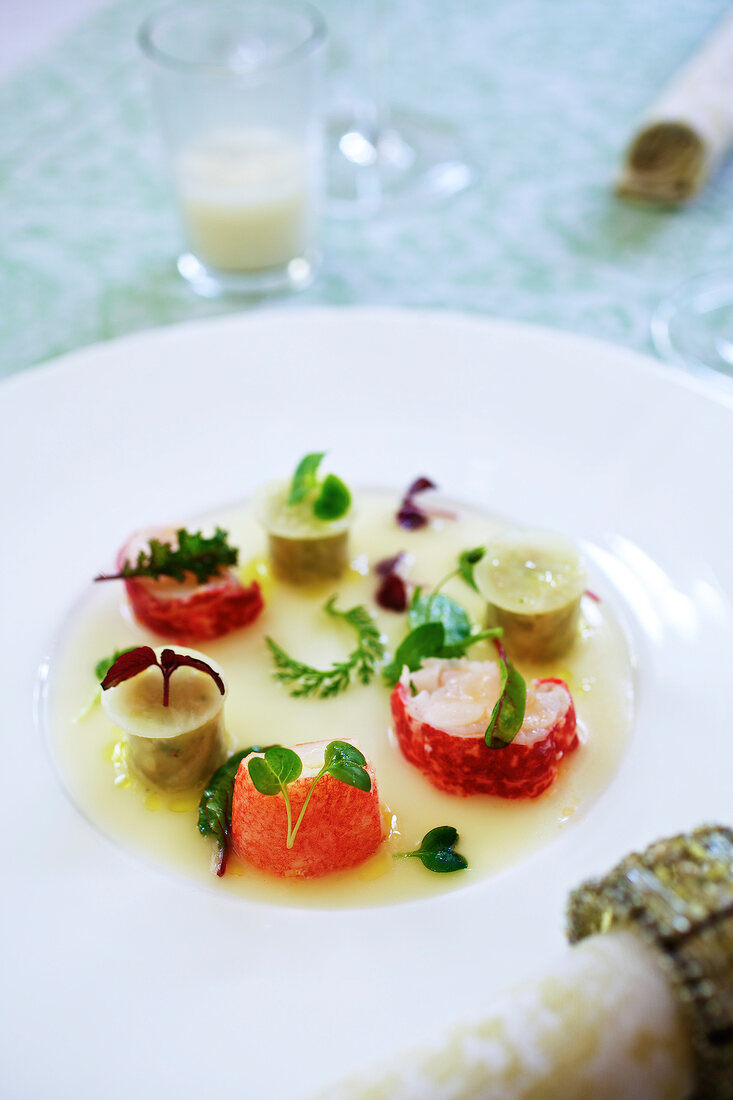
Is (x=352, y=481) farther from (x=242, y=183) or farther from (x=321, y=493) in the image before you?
(x=242, y=183)

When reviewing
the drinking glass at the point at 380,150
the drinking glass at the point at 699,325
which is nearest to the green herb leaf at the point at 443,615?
the drinking glass at the point at 699,325

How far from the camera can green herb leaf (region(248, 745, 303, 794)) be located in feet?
3.67

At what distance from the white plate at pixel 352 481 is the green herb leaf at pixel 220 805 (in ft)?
0.25

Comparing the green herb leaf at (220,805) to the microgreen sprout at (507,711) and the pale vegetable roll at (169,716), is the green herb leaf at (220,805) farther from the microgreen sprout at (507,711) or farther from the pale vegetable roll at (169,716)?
the microgreen sprout at (507,711)

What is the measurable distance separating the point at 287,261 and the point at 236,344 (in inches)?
18.2

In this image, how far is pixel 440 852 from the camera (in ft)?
3.84

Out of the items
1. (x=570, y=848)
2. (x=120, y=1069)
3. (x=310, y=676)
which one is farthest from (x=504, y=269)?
(x=120, y=1069)

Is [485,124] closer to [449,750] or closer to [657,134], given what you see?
[657,134]

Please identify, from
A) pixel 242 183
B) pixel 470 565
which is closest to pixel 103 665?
pixel 470 565

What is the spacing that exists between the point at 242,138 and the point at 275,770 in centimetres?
148

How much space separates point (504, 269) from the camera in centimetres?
229

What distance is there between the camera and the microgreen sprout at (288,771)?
112 centimetres

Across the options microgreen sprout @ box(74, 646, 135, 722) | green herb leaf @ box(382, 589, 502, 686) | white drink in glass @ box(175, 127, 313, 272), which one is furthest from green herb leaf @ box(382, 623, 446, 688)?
white drink in glass @ box(175, 127, 313, 272)

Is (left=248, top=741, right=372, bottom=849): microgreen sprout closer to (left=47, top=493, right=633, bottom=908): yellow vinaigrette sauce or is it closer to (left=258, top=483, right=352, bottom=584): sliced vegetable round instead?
(left=47, top=493, right=633, bottom=908): yellow vinaigrette sauce
